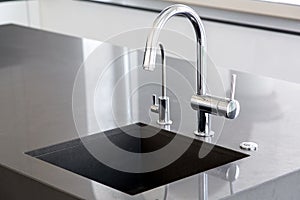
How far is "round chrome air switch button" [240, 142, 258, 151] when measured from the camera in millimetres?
1546

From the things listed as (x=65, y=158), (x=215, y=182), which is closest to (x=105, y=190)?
(x=215, y=182)

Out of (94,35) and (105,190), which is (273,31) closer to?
(94,35)

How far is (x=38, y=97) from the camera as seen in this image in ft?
6.69

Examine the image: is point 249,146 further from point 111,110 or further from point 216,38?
point 216,38

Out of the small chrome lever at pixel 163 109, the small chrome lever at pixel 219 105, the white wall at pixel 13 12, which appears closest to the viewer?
the small chrome lever at pixel 219 105

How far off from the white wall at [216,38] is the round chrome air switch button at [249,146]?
75.0 inches

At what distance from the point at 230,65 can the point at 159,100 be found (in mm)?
2085

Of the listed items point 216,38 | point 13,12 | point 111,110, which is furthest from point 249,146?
point 13,12

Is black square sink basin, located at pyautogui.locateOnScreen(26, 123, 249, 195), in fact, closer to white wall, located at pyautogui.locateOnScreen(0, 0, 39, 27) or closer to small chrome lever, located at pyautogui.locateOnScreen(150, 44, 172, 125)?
small chrome lever, located at pyautogui.locateOnScreen(150, 44, 172, 125)

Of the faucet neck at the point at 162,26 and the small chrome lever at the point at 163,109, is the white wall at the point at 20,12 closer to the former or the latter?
the small chrome lever at the point at 163,109

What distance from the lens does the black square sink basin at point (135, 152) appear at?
1.59 metres

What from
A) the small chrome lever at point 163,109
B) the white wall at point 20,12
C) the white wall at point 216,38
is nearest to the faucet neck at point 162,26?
the small chrome lever at point 163,109

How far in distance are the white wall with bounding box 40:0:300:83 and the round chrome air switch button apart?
6.25ft

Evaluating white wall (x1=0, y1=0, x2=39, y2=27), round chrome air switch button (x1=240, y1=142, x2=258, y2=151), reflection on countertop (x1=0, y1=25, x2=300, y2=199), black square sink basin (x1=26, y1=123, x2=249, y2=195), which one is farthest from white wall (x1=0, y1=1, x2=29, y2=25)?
round chrome air switch button (x1=240, y1=142, x2=258, y2=151)
